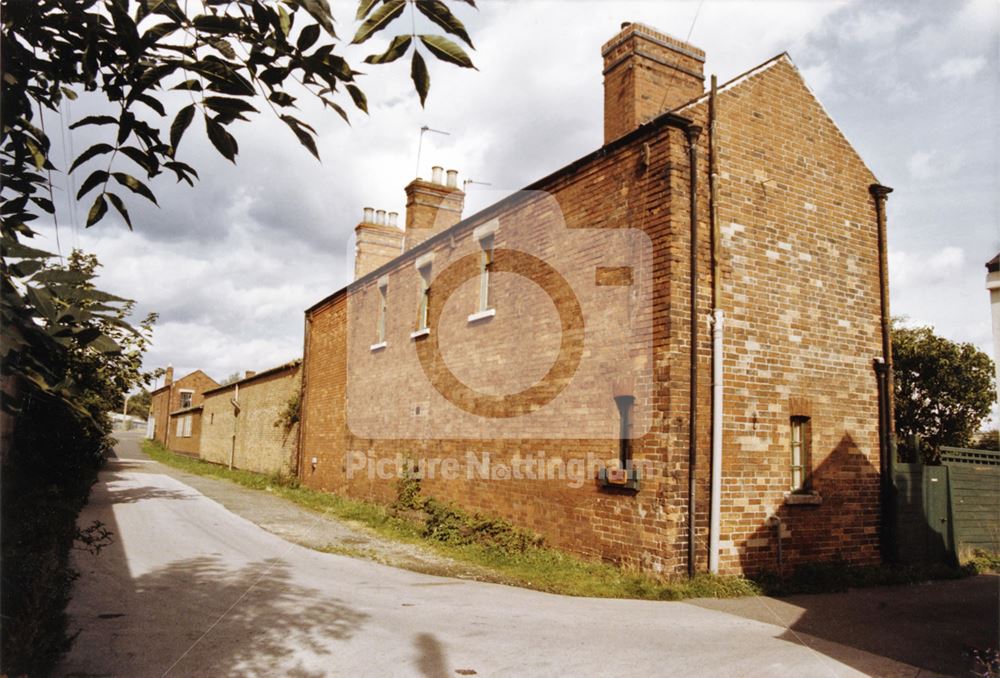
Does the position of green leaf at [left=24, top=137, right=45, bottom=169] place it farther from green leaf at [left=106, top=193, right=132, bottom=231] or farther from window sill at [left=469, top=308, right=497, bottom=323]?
window sill at [left=469, top=308, right=497, bottom=323]

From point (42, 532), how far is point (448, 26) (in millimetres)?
6546

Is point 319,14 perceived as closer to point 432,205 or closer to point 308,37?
point 308,37

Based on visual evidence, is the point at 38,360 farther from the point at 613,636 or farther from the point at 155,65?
the point at 613,636

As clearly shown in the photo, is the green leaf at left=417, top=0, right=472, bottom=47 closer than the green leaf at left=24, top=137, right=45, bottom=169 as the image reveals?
Yes

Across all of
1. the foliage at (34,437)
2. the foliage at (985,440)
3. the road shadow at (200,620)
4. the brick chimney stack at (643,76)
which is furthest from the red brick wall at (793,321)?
the foliage at (985,440)

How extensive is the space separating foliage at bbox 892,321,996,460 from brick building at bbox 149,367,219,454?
36406mm

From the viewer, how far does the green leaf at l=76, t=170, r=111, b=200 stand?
2.73 meters

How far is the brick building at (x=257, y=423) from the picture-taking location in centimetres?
2423

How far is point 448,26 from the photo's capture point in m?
2.22

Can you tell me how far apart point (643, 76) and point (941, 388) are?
38.5ft

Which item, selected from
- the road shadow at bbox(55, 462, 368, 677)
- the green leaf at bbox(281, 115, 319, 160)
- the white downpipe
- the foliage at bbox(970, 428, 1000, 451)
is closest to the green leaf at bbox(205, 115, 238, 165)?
the green leaf at bbox(281, 115, 319, 160)

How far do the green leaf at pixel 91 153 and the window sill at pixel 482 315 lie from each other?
1014 centimetres

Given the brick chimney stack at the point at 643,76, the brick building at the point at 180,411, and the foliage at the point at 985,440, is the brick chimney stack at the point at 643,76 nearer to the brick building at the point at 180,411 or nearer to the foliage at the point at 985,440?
the foliage at the point at 985,440

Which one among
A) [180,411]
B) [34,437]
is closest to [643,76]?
[34,437]
